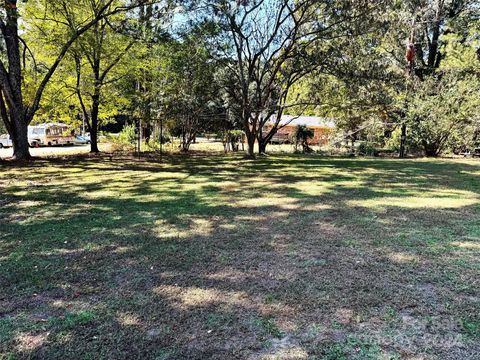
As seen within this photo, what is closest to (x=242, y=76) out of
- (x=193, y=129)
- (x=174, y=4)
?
(x=174, y=4)

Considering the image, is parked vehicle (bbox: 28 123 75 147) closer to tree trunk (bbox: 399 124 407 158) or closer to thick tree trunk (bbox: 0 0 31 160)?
thick tree trunk (bbox: 0 0 31 160)

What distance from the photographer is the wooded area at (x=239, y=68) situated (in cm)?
1213

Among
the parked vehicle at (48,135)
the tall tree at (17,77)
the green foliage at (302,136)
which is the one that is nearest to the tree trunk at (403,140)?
the green foliage at (302,136)

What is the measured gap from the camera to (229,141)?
68.4 feet

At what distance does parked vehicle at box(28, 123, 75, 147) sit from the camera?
27828 mm

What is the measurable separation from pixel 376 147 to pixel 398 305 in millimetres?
20022

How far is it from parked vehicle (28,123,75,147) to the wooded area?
30.9 feet

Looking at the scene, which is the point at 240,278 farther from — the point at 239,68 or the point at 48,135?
the point at 48,135

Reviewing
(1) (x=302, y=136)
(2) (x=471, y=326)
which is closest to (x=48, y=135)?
(1) (x=302, y=136)

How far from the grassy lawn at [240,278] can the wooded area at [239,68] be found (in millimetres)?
7415

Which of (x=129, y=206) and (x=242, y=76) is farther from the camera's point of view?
(x=242, y=76)

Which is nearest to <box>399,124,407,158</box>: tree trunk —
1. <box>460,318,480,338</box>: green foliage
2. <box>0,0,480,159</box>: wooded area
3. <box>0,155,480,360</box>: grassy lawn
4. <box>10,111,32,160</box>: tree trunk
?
<box>0,0,480,159</box>: wooded area

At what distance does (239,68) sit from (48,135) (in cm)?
2079

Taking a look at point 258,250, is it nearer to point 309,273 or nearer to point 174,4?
point 309,273
